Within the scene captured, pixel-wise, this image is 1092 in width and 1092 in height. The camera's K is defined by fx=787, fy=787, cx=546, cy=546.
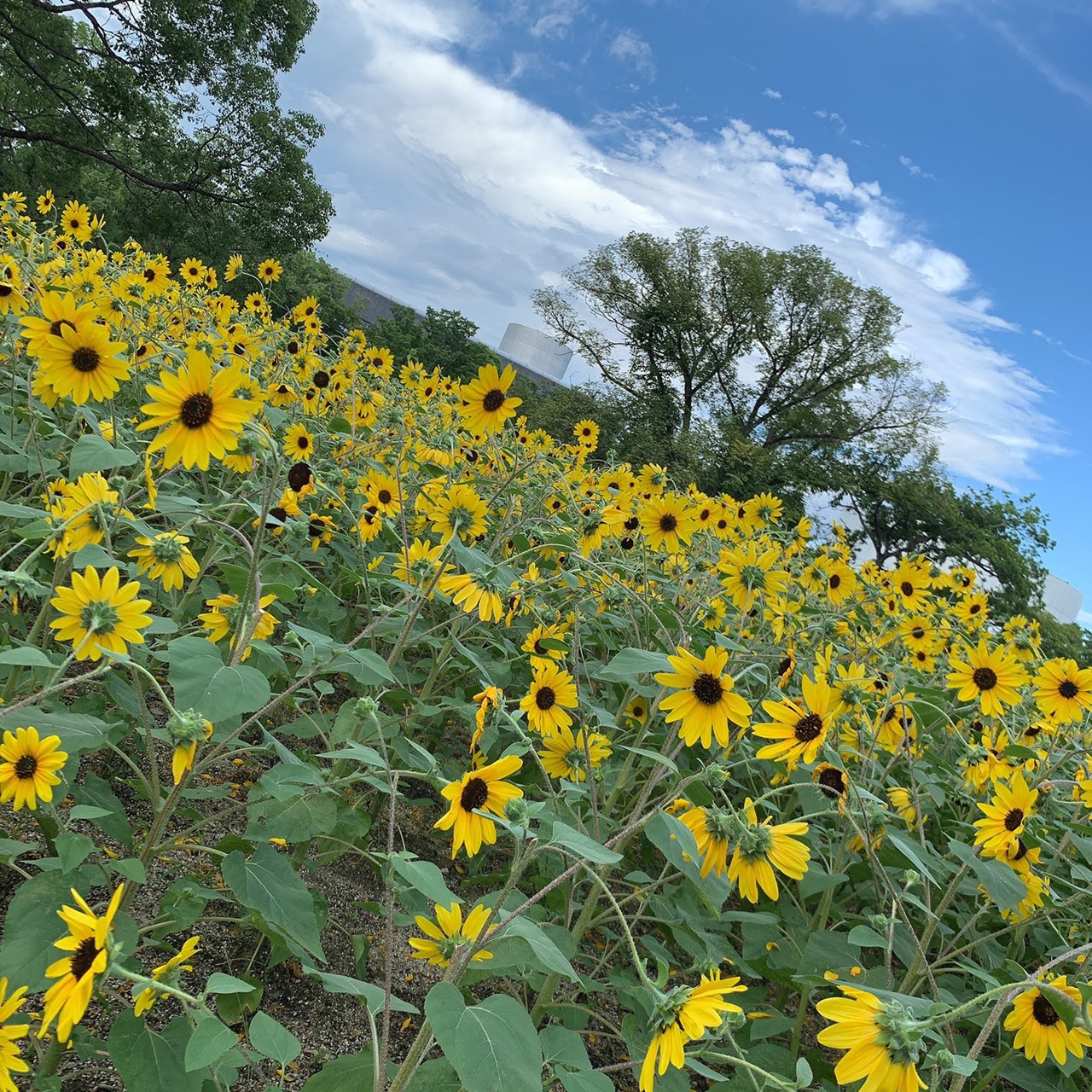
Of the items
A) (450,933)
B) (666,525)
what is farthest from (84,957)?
(666,525)

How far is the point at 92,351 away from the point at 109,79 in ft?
62.5

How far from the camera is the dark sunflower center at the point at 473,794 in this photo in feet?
4.35

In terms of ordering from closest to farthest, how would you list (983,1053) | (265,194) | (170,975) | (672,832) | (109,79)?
(170,975) < (672,832) < (983,1053) < (109,79) < (265,194)

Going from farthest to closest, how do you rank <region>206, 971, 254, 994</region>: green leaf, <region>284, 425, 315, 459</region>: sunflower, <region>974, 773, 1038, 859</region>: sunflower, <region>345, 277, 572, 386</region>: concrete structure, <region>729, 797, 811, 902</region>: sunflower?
<region>345, 277, 572, 386</region>: concrete structure
<region>284, 425, 315, 459</region>: sunflower
<region>974, 773, 1038, 859</region>: sunflower
<region>729, 797, 811, 902</region>: sunflower
<region>206, 971, 254, 994</region>: green leaf

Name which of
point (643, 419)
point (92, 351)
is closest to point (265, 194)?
point (643, 419)

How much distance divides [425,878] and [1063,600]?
135ft

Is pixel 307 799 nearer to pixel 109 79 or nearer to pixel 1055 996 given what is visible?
pixel 1055 996

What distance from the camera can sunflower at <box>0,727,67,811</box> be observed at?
3.93ft

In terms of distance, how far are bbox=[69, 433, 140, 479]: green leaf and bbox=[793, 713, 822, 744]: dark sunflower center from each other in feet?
4.79

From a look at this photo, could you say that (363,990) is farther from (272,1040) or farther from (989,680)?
(989,680)

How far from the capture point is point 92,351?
1869mm

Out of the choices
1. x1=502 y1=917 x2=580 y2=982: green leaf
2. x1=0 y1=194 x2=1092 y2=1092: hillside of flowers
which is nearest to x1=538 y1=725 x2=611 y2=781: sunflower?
x1=0 y1=194 x2=1092 y2=1092: hillside of flowers

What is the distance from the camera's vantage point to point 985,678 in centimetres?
280

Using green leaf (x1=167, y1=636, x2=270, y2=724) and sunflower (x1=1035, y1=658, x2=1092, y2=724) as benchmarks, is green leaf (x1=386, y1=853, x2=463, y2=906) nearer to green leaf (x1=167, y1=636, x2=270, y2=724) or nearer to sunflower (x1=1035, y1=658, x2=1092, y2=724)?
green leaf (x1=167, y1=636, x2=270, y2=724)
